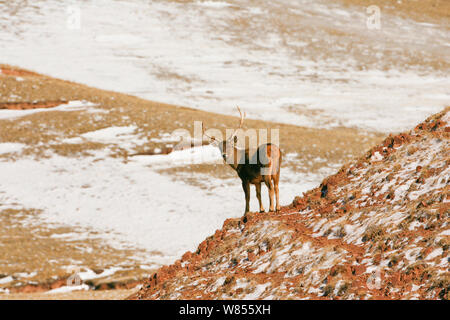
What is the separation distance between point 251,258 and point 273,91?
52627mm

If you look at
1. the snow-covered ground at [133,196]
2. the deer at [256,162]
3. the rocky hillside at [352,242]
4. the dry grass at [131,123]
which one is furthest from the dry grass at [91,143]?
the rocky hillside at [352,242]

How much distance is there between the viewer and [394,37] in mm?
88375

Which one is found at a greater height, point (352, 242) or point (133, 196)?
point (352, 242)

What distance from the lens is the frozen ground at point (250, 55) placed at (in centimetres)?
5666

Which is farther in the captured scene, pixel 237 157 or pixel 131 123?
pixel 131 123

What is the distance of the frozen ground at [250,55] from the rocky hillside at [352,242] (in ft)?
127

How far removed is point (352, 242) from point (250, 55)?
68351mm

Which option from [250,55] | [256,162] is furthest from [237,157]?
[250,55]

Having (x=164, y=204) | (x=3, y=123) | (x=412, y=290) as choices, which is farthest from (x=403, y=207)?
(x=3, y=123)

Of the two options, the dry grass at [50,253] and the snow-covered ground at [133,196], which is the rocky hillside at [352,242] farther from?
the snow-covered ground at [133,196]

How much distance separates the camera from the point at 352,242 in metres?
8.80

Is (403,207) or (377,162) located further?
(377,162)

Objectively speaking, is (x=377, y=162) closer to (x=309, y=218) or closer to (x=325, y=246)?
(x=309, y=218)

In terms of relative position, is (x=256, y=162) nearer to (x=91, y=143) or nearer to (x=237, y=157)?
(x=237, y=157)
